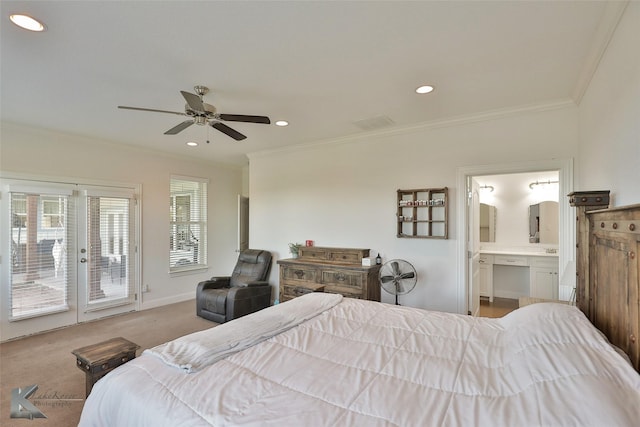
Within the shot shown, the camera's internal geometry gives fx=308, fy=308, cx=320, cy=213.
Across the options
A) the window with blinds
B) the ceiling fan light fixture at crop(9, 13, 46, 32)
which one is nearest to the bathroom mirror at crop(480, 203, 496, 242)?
the window with blinds

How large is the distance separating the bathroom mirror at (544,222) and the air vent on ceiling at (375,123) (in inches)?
129

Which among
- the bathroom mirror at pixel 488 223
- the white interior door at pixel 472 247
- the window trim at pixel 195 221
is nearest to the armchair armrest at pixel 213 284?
the window trim at pixel 195 221

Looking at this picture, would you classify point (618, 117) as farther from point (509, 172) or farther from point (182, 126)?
point (182, 126)

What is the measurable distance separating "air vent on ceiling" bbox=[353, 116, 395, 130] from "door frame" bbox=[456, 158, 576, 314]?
39.5 inches

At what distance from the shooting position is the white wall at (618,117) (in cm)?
155

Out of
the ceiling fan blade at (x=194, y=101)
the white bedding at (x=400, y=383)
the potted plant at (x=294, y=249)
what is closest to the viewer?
the white bedding at (x=400, y=383)

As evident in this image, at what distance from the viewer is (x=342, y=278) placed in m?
3.93

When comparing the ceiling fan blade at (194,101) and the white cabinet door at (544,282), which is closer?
the ceiling fan blade at (194,101)

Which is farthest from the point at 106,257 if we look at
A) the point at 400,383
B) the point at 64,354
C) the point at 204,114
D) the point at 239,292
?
the point at 400,383

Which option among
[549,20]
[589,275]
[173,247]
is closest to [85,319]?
[173,247]

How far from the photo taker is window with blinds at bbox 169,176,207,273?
5.50m

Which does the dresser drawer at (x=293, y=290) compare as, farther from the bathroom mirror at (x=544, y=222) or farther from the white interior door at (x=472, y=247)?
the bathroom mirror at (x=544, y=222)

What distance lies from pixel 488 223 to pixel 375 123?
3276 millimetres

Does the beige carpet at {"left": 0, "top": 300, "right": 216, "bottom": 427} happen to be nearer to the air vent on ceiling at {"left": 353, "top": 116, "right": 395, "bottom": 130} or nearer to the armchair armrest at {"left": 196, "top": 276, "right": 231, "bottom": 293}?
the armchair armrest at {"left": 196, "top": 276, "right": 231, "bottom": 293}
